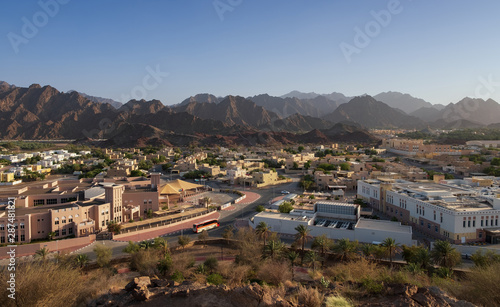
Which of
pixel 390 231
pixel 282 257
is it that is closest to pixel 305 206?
pixel 390 231

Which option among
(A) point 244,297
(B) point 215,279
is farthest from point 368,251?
(A) point 244,297

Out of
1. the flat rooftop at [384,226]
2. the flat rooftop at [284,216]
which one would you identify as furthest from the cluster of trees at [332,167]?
the flat rooftop at [384,226]

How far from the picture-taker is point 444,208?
20000 millimetres

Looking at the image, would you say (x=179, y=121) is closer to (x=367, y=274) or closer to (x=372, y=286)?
(x=367, y=274)

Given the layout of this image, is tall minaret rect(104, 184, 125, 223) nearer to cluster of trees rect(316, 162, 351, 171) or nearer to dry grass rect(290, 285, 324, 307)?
dry grass rect(290, 285, 324, 307)

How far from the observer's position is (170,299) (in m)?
9.38

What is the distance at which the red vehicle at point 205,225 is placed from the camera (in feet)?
74.4

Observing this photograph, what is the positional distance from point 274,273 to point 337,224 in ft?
28.1

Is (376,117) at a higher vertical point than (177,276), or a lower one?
higher

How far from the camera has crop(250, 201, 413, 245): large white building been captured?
19578 millimetres

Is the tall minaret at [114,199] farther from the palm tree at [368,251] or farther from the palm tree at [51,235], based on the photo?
the palm tree at [368,251]

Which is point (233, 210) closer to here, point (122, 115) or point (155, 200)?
point (155, 200)

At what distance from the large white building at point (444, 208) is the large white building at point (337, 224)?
201 centimetres

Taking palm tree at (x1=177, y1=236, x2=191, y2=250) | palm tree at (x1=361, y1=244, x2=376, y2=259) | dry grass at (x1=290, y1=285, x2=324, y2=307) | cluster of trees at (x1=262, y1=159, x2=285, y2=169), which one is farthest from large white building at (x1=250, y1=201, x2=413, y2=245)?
cluster of trees at (x1=262, y1=159, x2=285, y2=169)
